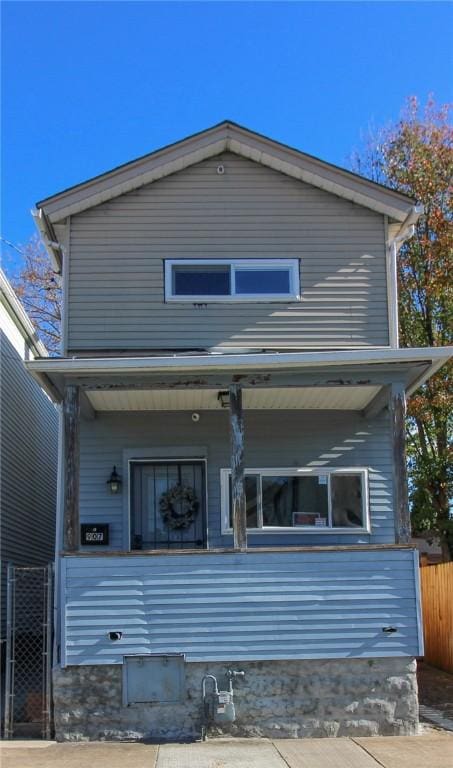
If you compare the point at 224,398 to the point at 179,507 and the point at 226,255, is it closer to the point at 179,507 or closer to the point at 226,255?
the point at 179,507

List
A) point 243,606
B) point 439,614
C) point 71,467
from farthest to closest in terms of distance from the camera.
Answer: point 439,614, point 71,467, point 243,606

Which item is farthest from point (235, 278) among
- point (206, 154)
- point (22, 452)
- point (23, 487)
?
point (23, 487)

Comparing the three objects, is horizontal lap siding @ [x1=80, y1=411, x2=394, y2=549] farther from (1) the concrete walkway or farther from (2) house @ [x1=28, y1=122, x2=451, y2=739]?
(1) the concrete walkway

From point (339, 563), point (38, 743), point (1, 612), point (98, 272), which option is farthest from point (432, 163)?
point (38, 743)

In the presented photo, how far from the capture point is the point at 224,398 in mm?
10188

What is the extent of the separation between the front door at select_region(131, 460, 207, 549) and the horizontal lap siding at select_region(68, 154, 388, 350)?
1.66 metres

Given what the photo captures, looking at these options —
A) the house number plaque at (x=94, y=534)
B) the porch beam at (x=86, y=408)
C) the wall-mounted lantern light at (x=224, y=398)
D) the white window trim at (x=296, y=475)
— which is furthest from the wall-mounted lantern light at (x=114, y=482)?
the wall-mounted lantern light at (x=224, y=398)

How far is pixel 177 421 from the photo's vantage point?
428 inches

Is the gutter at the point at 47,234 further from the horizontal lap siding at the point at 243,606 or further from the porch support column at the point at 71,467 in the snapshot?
the horizontal lap siding at the point at 243,606

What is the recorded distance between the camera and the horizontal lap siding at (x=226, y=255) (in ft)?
34.4

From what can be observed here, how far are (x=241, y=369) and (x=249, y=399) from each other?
1.09m

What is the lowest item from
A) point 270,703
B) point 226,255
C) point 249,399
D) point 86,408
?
point 270,703

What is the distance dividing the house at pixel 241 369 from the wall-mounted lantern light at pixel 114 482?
0.02 metres

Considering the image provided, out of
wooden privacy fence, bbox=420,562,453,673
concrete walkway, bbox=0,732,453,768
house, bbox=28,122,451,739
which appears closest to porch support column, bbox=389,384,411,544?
house, bbox=28,122,451,739
